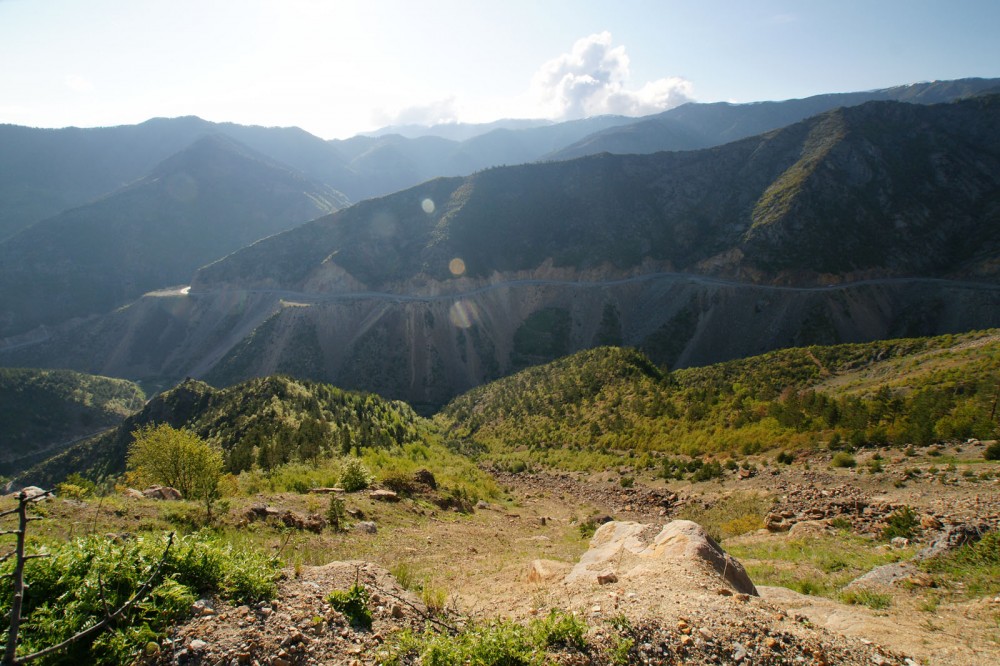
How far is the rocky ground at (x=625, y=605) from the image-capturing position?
497cm

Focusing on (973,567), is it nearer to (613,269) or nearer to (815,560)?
(815,560)

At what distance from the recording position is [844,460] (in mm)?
18125

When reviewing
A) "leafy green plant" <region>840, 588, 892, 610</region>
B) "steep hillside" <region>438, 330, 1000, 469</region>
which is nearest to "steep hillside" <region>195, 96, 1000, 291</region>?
"steep hillside" <region>438, 330, 1000, 469</region>

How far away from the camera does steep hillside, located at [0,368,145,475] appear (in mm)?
57969

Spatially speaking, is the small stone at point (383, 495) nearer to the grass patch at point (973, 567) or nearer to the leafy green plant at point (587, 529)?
the leafy green plant at point (587, 529)

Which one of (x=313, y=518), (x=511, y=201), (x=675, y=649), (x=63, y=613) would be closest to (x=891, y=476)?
(x=675, y=649)

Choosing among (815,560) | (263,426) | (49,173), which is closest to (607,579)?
(815,560)

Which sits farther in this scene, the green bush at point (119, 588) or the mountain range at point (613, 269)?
the mountain range at point (613, 269)

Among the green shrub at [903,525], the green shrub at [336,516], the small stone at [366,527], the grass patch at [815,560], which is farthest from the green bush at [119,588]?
the green shrub at [903,525]

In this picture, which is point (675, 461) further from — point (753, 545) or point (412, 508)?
point (412, 508)

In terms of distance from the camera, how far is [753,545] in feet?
42.2

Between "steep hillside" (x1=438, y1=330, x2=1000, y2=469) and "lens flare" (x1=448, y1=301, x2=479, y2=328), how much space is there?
28.8 m

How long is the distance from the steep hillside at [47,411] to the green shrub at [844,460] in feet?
261

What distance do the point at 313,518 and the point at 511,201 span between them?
90195 millimetres
